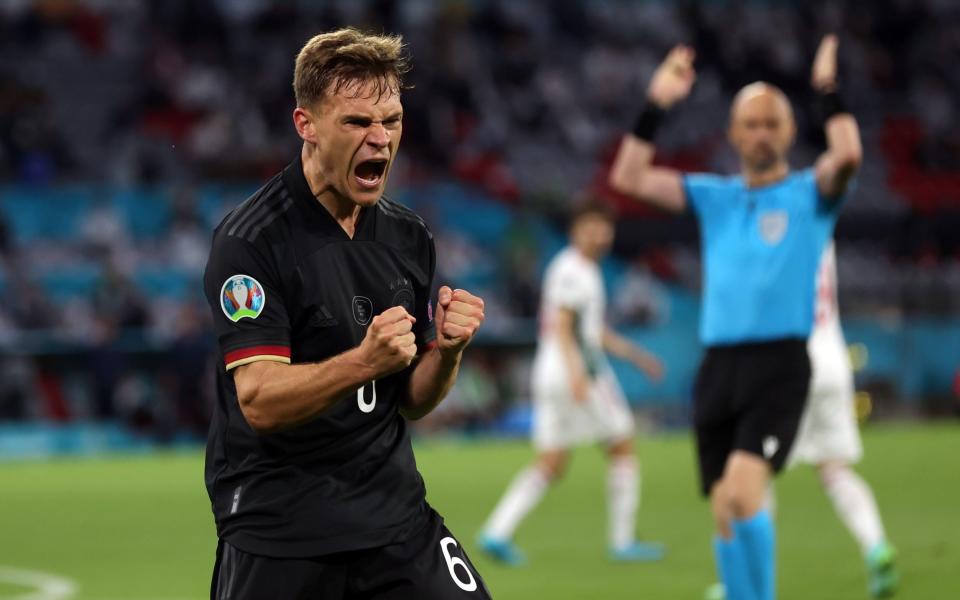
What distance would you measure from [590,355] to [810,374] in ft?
13.4

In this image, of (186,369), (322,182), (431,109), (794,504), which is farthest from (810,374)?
(431,109)

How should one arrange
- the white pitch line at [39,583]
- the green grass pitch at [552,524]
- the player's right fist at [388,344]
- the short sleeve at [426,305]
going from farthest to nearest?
the green grass pitch at [552,524], the white pitch line at [39,583], the short sleeve at [426,305], the player's right fist at [388,344]

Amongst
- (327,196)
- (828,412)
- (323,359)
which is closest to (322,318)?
(323,359)

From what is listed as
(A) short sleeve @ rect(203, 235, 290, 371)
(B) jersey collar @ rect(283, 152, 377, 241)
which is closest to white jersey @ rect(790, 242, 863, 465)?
(B) jersey collar @ rect(283, 152, 377, 241)

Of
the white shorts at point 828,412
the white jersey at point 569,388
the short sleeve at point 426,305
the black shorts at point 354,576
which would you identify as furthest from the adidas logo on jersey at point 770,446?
the white jersey at point 569,388

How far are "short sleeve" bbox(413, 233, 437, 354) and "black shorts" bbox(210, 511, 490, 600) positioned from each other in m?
0.59

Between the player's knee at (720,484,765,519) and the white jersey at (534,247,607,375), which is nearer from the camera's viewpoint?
the player's knee at (720,484,765,519)

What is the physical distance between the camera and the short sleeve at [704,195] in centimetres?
703

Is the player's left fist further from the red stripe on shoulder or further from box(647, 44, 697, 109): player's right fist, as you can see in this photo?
box(647, 44, 697, 109): player's right fist

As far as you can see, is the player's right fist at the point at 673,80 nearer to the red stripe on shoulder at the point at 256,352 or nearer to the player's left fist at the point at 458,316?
the player's left fist at the point at 458,316

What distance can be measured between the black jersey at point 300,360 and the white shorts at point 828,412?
17.3ft

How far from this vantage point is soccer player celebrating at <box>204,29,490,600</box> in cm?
375

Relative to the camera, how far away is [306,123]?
12.8 feet

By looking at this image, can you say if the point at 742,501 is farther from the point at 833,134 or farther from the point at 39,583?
the point at 39,583
